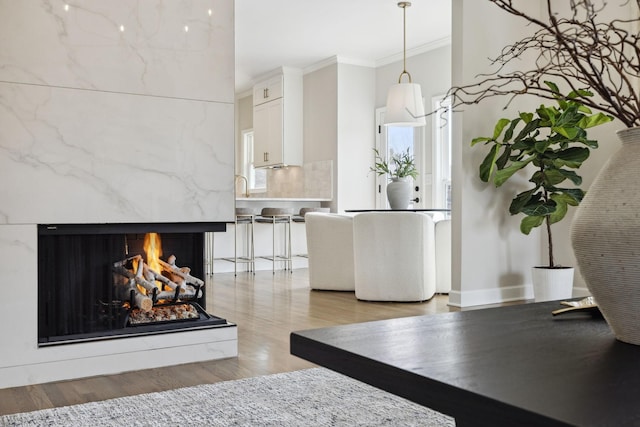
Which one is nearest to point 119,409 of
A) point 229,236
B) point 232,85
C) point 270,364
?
point 270,364

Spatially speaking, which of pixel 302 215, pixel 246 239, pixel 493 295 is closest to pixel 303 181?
pixel 302 215

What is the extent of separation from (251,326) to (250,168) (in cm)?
764

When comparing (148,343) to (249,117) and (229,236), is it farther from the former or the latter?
(249,117)

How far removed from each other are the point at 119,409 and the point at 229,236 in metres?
5.60

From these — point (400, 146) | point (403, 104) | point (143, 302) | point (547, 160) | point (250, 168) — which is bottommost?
point (143, 302)

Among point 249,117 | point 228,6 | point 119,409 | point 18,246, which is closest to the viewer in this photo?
point 119,409

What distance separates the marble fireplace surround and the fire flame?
0.82 ft

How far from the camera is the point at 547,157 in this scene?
4652mm

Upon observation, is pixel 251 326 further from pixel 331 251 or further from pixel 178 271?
pixel 331 251

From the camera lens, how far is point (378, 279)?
205 inches

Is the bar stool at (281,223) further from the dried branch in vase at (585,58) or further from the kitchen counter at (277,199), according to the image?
the dried branch in vase at (585,58)

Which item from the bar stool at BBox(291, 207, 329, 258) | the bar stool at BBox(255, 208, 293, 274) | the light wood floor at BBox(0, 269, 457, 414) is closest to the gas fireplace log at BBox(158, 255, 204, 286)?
the light wood floor at BBox(0, 269, 457, 414)

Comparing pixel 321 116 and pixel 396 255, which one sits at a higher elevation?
pixel 321 116

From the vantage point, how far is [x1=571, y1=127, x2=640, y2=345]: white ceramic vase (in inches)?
37.3
